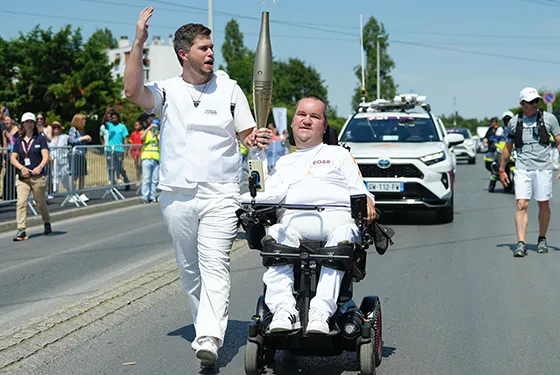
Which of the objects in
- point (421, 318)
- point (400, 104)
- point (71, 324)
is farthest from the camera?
point (400, 104)

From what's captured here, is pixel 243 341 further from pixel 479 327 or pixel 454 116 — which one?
pixel 454 116

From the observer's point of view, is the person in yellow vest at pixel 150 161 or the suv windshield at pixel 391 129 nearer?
the suv windshield at pixel 391 129

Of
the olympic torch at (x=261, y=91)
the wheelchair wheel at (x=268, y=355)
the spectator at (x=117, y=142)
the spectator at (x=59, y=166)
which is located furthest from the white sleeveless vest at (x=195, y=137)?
the spectator at (x=117, y=142)

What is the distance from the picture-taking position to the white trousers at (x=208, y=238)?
17.4ft

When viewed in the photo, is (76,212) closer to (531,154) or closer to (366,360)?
(531,154)

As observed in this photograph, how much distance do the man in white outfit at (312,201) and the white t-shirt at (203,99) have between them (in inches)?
7.7

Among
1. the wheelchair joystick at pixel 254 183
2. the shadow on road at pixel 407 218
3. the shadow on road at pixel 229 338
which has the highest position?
the wheelchair joystick at pixel 254 183

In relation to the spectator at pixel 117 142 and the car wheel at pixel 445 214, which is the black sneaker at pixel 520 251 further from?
the spectator at pixel 117 142

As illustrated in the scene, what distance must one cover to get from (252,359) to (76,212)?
1302 cm

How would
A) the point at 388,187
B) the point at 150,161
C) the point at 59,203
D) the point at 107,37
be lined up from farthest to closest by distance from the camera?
the point at 107,37, the point at 150,161, the point at 59,203, the point at 388,187

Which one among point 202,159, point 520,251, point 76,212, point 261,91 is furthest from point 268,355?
point 76,212

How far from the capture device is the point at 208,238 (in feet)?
17.6

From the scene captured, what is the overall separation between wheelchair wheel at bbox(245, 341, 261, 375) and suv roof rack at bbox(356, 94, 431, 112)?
11480 mm

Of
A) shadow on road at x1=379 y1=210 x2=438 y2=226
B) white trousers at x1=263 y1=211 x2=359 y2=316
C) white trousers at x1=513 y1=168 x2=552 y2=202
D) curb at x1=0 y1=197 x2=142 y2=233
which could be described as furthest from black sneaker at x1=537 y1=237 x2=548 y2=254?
curb at x1=0 y1=197 x2=142 y2=233
